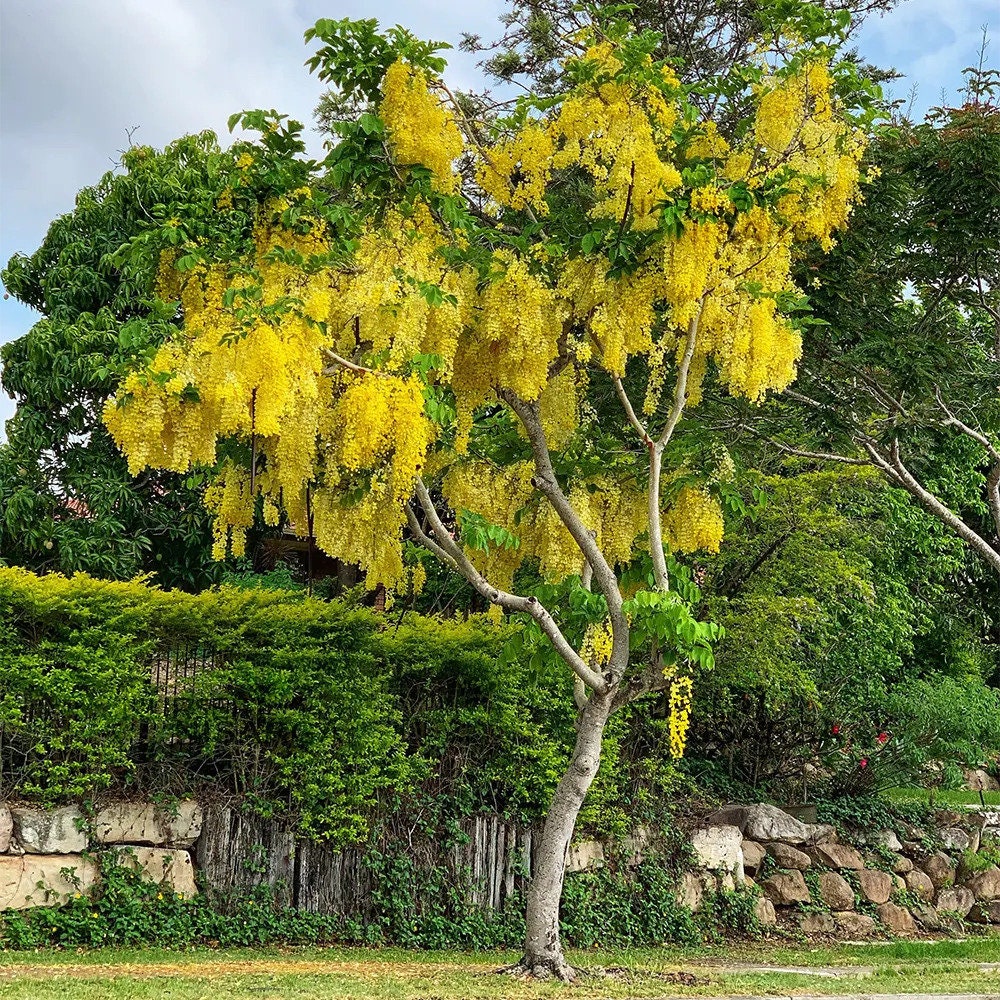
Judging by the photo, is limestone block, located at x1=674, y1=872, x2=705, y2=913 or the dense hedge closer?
the dense hedge

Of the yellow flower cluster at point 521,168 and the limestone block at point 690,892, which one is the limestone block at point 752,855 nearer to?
the limestone block at point 690,892

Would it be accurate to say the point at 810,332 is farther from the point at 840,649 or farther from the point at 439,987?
the point at 439,987

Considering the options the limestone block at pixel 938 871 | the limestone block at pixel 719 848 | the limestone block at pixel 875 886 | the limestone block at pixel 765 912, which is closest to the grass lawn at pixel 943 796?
the limestone block at pixel 938 871

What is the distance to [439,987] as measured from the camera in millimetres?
7266

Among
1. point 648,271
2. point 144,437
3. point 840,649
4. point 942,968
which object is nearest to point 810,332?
point 648,271

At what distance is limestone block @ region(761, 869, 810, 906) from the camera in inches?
474

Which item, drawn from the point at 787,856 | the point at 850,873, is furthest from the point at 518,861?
the point at 850,873

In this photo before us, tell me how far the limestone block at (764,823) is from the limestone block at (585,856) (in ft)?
5.27

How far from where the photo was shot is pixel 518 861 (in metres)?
10.4

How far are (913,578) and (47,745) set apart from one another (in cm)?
1232

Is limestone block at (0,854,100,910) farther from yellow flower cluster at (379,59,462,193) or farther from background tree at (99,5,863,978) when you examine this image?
yellow flower cluster at (379,59,462,193)

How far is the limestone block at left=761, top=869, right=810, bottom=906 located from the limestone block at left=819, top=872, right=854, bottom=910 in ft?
0.80

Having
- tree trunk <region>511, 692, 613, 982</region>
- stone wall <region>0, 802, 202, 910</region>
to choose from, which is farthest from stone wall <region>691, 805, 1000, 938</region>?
stone wall <region>0, 802, 202, 910</region>

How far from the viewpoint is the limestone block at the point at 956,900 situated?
1314 cm
